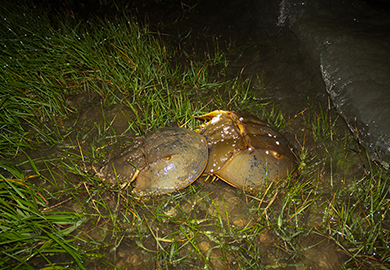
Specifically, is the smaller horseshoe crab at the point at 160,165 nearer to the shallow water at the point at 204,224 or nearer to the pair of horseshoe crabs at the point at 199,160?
the pair of horseshoe crabs at the point at 199,160

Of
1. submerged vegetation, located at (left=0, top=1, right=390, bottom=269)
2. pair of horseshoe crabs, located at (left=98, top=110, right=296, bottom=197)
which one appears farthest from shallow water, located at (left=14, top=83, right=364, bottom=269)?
pair of horseshoe crabs, located at (left=98, top=110, right=296, bottom=197)

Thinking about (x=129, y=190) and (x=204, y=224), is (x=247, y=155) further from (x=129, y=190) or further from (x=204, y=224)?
(x=129, y=190)

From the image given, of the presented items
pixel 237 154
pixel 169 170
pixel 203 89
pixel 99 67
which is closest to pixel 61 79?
pixel 99 67

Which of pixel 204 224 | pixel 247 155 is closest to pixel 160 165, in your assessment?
pixel 204 224

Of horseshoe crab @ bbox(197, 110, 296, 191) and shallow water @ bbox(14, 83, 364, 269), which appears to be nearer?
shallow water @ bbox(14, 83, 364, 269)

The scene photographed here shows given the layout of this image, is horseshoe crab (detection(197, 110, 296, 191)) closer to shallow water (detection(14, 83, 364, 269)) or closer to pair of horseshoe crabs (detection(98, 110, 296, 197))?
pair of horseshoe crabs (detection(98, 110, 296, 197))

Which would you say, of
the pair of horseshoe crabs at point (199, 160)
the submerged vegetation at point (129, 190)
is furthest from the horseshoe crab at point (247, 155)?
the submerged vegetation at point (129, 190)
